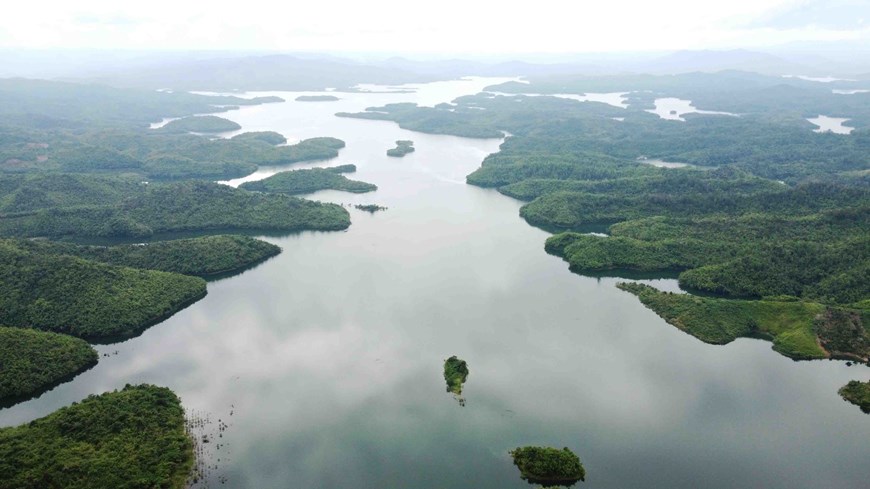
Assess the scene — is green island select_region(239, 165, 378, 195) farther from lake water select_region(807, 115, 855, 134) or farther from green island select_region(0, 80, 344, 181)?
lake water select_region(807, 115, 855, 134)

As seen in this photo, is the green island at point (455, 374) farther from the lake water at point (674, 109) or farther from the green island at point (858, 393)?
the lake water at point (674, 109)

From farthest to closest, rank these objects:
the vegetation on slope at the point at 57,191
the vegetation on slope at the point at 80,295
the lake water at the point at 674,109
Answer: the lake water at the point at 674,109 < the vegetation on slope at the point at 57,191 < the vegetation on slope at the point at 80,295

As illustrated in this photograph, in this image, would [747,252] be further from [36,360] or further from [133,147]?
[133,147]

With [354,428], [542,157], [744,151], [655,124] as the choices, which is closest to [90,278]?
[354,428]

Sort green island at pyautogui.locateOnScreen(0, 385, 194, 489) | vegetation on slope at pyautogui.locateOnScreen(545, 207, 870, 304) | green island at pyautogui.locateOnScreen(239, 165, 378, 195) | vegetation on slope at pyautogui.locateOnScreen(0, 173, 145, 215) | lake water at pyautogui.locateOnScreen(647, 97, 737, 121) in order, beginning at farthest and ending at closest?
lake water at pyautogui.locateOnScreen(647, 97, 737, 121)
green island at pyautogui.locateOnScreen(239, 165, 378, 195)
vegetation on slope at pyautogui.locateOnScreen(0, 173, 145, 215)
vegetation on slope at pyautogui.locateOnScreen(545, 207, 870, 304)
green island at pyautogui.locateOnScreen(0, 385, 194, 489)

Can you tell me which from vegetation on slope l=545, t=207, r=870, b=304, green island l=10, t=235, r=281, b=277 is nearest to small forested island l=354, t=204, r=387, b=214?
green island l=10, t=235, r=281, b=277

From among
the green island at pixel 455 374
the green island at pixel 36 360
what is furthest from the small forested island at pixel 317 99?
the green island at pixel 455 374

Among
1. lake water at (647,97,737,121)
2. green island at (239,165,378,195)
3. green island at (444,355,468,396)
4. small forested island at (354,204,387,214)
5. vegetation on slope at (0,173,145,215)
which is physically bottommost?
green island at (444,355,468,396)
